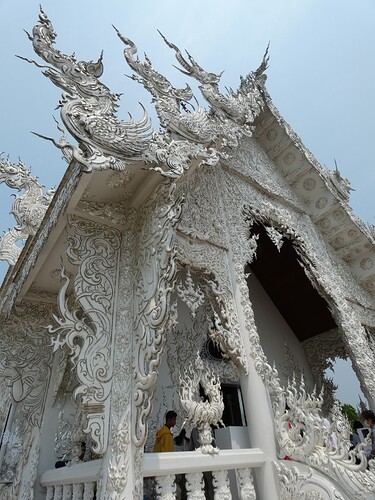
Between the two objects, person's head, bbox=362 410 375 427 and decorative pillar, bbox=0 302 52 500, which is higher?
decorative pillar, bbox=0 302 52 500

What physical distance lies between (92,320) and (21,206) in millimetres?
2933

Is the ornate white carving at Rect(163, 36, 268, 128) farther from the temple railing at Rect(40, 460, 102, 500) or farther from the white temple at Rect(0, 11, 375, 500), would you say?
the temple railing at Rect(40, 460, 102, 500)

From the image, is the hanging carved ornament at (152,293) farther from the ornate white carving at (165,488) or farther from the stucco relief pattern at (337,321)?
the stucco relief pattern at (337,321)

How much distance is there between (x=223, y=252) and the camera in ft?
10.6

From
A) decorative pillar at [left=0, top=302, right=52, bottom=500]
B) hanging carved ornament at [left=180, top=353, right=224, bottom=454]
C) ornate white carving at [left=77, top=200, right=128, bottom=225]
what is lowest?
hanging carved ornament at [left=180, top=353, right=224, bottom=454]

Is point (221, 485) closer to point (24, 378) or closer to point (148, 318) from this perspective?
point (148, 318)

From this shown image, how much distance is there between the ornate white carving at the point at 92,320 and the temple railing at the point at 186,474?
13.8 inches

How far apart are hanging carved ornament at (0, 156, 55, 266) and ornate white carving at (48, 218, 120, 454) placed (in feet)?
7.65

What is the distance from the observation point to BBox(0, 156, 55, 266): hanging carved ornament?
4.36 meters

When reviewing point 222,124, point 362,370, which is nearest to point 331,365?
point 362,370

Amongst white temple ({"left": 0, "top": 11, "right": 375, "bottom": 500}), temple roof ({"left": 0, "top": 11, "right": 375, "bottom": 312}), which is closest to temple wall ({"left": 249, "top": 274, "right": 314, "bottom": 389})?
white temple ({"left": 0, "top": 11, "right": 375, "bottom": 500})

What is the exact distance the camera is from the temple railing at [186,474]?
6.11 feet

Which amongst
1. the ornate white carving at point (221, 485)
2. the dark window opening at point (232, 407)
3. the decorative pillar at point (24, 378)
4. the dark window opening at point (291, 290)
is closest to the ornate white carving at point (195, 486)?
the ornate white carving at point (221, 485)

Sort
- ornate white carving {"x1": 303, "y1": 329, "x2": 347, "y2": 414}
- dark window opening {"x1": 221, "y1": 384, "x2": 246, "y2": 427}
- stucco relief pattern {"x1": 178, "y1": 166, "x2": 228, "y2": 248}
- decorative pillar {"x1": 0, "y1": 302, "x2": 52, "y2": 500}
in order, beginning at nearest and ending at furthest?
decorative pillar {"x1": 0, "y1": 302, "x2": 52, "y2": 500}
stucco relief pattern {"x1": 178, "y1": 166, "x2": 228, "y2": 248}
dark window opening {"x1": 221, "y1": 384, "x2": 246, "y2": 427}
ornate white carving {"x1": 303, "y1": 329, "x2": 347, "y2": 414}
